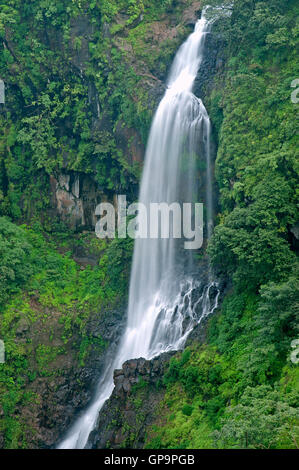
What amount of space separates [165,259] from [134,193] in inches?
161

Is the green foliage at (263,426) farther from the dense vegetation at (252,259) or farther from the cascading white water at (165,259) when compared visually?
the cascading white water at (165,259)

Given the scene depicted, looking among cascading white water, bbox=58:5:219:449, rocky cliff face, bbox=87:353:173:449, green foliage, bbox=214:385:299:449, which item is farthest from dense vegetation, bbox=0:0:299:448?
cascading white water, bbox=58:5:219:449

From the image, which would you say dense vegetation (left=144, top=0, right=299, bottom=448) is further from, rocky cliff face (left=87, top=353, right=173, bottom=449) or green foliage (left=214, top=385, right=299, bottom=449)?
rocky cliff face (left=87, top=353, right=173, bottom=449)

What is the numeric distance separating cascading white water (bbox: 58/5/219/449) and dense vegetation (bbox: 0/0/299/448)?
2.78 feet

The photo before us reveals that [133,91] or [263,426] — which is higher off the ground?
[133,91]

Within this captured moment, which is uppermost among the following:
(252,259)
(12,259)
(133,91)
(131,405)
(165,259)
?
(133,91)

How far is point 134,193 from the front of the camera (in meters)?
27.0

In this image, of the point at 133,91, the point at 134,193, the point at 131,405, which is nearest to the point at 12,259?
the point at 134,193

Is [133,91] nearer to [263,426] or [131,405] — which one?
[131,405]

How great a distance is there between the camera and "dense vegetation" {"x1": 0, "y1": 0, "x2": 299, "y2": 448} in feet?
52.6

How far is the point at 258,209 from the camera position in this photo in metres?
18.2

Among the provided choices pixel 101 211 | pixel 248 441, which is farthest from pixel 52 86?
pixel 248 441

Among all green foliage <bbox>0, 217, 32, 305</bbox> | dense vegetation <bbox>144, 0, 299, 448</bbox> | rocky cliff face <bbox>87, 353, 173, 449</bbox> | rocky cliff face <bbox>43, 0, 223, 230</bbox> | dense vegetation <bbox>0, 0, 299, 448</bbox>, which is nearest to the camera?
dense vegetation <bbox>144, 0, 299, 448</bbox>
